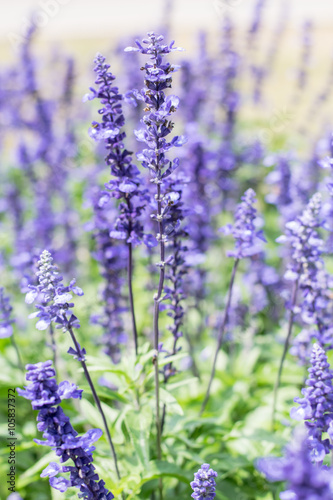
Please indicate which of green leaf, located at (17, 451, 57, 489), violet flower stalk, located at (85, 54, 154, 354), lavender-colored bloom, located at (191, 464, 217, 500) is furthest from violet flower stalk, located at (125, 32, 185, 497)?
green leaf, located at (17, 451, 57, 489)

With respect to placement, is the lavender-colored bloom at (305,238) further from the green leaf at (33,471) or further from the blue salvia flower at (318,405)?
the green leaf at (33,471)

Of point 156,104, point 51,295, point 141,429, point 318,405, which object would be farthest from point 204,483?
point 156,104

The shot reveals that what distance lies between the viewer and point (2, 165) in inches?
546

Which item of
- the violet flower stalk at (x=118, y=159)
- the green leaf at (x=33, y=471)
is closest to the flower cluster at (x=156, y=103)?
the violet flower stalk at (x=118, y=159)

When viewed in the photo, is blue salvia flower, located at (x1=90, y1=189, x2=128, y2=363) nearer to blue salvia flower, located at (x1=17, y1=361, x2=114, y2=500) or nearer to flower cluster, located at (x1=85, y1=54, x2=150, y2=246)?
flower cluster, located at (x1=85, y1=54, x2=150, y2=246)

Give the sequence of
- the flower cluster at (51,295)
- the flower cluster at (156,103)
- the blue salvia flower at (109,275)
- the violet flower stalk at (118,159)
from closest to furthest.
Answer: the flower cluster at (51,295)
the flower cluster at (156,103)
the violet flower stalk at (118,159)
the blue salvia flower at (109,275)

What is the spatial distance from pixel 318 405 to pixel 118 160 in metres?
2.28

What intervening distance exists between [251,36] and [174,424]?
8775mm

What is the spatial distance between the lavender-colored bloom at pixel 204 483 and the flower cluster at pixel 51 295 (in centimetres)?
125

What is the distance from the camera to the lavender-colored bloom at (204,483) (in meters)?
2.92

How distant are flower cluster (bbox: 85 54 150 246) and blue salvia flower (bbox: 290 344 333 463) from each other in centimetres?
159

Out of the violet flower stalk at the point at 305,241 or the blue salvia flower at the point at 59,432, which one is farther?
the violet flower stalk at the point at 305,241

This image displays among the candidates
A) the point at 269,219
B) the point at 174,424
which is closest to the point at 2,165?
the point at 269,219

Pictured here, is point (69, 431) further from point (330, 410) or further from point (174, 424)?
point (174, 424)
